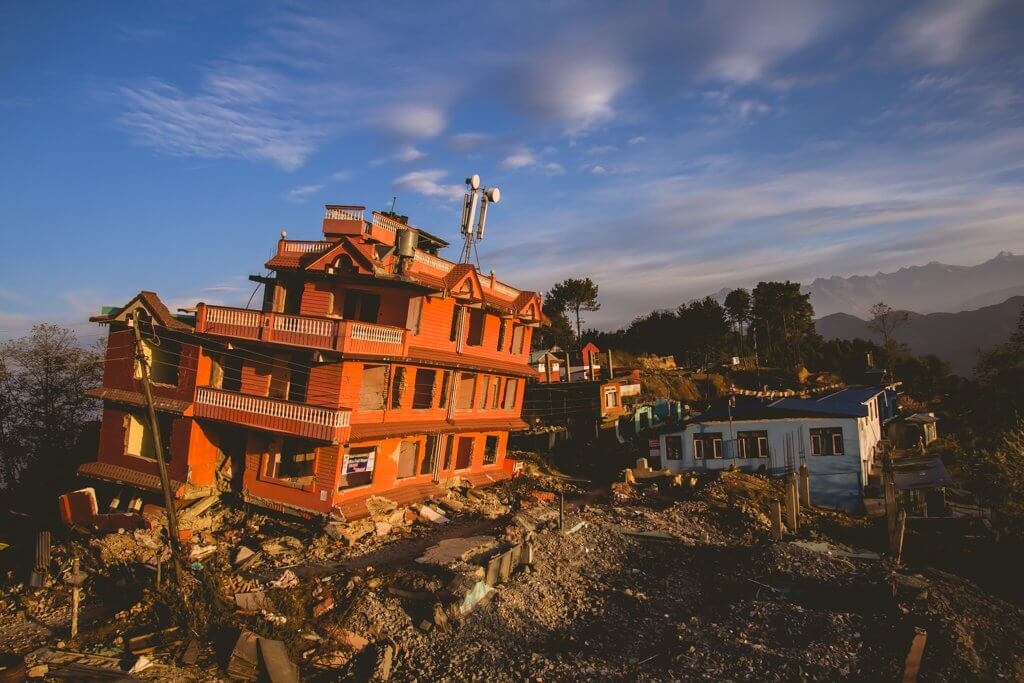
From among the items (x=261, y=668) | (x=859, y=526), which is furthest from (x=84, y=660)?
(x=859, y=526)

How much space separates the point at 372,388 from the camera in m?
28.6

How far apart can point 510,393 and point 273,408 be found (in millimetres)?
18849

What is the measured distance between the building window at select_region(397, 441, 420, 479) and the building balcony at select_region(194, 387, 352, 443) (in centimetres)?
565

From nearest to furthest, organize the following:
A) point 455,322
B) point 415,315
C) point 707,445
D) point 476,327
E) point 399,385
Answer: point 399,385
point 415,315
point 455,322
point 476,327
point 707,445

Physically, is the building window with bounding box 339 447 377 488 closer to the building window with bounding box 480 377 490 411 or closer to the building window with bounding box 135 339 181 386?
the building window with bounding box 135 339 181 386

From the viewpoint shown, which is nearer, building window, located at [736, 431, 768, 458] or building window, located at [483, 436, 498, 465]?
building window, located at [736, 431, 768, 458]

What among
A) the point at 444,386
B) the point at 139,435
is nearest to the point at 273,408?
the point at 139,435

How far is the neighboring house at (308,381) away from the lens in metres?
26.3

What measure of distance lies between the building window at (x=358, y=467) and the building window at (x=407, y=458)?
2.30m

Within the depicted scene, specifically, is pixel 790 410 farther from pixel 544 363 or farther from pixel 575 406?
pixel 544 363

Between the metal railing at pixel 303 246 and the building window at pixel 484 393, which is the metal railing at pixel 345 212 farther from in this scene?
the building window at pixel 484 393

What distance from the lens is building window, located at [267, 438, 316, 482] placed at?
2738 cm

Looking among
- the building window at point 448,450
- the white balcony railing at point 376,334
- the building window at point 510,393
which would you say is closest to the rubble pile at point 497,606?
the building window at point 448,450

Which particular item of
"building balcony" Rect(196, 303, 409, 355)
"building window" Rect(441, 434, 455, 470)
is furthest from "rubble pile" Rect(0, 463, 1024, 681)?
"building balcony" Rect(196, 303, 409, 355)
